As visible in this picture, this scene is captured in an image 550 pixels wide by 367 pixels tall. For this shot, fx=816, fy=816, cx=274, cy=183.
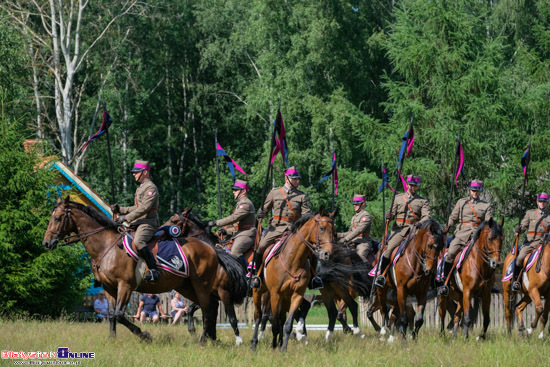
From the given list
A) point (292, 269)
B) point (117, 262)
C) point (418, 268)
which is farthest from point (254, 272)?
point (418, 268)

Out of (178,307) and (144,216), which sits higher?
(144,216)

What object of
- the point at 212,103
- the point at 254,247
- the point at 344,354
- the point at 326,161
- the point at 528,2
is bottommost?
the point at 344,354

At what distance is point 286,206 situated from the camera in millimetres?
15109

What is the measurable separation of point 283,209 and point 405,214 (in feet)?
11.8

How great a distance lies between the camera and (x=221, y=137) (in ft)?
168

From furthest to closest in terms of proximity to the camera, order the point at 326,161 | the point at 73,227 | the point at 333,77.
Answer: the point at 333,77 → the point at 326,161 → the point at 73,227

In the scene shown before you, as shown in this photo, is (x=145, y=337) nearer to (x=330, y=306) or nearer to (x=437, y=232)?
(x=330, y=306)

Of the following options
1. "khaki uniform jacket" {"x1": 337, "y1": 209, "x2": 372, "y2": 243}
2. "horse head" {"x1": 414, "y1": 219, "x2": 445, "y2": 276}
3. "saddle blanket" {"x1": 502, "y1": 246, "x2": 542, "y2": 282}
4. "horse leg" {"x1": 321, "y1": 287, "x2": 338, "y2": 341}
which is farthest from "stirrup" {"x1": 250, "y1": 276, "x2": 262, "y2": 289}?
"saddle blanket" {"x1": 502, "y1": 246, "x2": 542, "y2": 282}

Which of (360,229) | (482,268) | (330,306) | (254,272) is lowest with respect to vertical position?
(330,306)

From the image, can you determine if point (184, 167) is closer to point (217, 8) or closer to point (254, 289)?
point (217, 8)

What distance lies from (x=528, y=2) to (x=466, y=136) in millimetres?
15379

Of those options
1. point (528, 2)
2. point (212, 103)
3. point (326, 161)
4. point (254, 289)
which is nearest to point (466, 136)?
point (326, 161)

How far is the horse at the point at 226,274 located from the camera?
600 inches

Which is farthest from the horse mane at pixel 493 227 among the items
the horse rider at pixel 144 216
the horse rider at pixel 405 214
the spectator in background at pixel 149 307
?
the spectator in background at pixel 149 307
